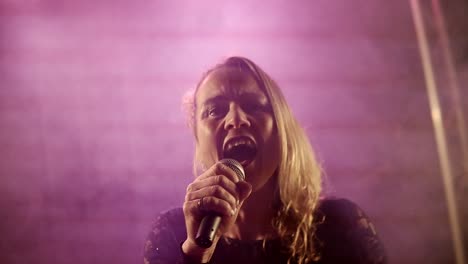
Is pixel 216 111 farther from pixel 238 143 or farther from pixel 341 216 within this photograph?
pixel 341 216

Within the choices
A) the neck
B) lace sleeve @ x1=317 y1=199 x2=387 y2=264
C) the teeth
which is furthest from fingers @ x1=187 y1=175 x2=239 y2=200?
lace sleeve @ x1=317 y1=199 x2=387 y2=264

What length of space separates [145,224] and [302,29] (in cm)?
93

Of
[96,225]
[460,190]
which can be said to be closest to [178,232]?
[96,225]

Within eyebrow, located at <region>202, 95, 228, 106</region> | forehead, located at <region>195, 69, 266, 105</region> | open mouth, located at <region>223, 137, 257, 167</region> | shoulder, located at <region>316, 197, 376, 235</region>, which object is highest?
forehead, located at <region>195, 69, 266, 105</region>

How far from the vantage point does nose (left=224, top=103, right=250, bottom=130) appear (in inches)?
50.8

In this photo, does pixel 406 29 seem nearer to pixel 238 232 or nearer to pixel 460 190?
pixel 460 190

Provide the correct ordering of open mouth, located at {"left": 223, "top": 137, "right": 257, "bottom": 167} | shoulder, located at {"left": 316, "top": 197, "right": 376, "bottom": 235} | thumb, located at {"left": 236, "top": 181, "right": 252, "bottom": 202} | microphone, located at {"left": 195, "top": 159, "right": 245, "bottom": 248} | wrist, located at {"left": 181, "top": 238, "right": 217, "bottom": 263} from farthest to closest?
1. shoulder, located at {"left": 316, "top": 197, "right": 376, "bottom": 235}
2. open mouth, located at {"left": 223, "top": 137, "right": 257, "bottom": 167}
3. wrist, located at {"left": 181, "top": 238, "right": 217, "bottom": 263}
4. thumb, located at {"left": 236, "top": 181, "right": 252, "bottom": 202}
5. microphone, located at {"left": 195, "top": 159, "right": 245, "bottom": 248}

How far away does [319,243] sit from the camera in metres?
1.30

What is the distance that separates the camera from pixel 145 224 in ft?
4.58

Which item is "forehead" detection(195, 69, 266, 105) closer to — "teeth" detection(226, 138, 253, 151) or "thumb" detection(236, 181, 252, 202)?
"teeth" detection(226, 138, 253, 151)

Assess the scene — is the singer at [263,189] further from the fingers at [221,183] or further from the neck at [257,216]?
the fingers at [221,183]

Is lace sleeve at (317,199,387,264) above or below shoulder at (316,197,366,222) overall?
below

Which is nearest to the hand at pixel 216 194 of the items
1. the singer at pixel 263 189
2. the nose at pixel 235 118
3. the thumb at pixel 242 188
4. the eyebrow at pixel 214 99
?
the thumb at pixel 242 188

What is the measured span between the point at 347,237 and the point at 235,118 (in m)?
0.54
